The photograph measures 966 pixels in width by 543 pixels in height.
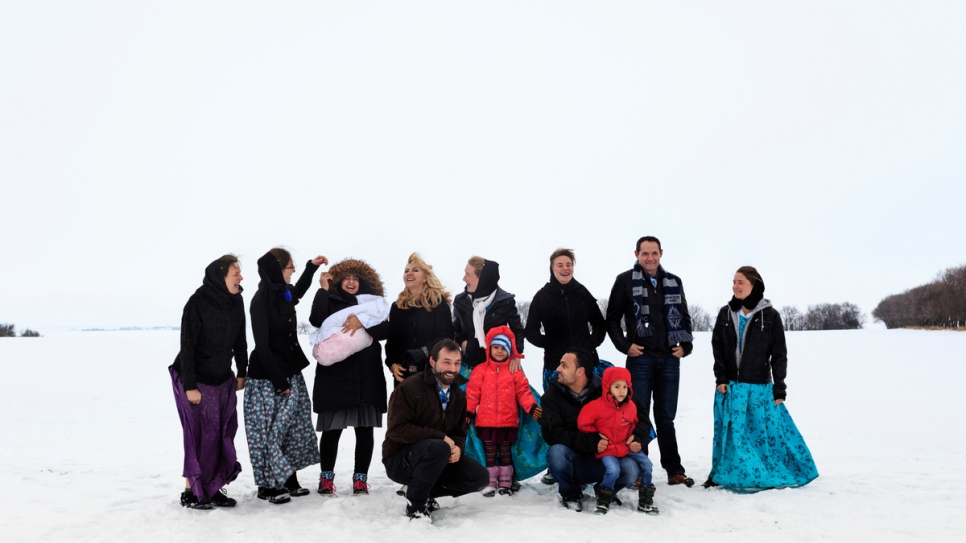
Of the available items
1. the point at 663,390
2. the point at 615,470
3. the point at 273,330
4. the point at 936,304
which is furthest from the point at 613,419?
the point at 936,304

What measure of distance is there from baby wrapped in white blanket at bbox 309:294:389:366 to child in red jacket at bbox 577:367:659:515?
1899 millimetres

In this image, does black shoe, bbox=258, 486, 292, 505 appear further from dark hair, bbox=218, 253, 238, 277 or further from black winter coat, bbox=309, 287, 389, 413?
dark hair, bbox=218, 253, 238, 277

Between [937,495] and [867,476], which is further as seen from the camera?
[867,476]

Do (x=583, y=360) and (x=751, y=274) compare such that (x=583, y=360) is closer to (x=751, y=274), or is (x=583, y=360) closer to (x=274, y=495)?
(x=751, y=274)

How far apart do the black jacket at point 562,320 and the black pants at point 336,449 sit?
1.66m

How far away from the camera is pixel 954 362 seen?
734 inches

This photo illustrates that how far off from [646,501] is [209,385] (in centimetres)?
344

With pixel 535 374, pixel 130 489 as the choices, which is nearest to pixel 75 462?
Result: pixel 130 489

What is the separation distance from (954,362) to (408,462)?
19855 mm

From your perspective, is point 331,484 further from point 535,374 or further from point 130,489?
point 535,374

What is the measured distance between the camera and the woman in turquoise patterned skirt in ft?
18.1

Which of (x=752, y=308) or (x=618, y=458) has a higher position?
(x=752, y=308)

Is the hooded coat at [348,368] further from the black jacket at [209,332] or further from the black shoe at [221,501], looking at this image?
the black shoe at [221,501]

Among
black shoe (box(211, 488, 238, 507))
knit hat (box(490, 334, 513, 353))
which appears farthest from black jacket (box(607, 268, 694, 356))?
black shoe (box(211, 488, 238, 507))
